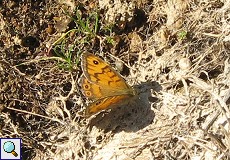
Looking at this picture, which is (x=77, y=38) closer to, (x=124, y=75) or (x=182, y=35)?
(x=124, y=75)

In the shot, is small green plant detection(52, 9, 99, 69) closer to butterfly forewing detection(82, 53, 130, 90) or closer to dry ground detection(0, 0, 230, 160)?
dry ground detection(0, 0, 230, 160)

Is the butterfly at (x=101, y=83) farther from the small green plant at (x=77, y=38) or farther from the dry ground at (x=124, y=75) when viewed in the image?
the small green plant at (x=77, y=38)

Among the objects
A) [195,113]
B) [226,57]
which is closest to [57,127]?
[195,113]

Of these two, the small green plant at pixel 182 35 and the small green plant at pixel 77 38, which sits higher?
the small green plant at pixel 182 35

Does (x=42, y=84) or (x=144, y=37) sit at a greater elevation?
(x=144, y=37)

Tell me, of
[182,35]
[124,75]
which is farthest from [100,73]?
[182,35]

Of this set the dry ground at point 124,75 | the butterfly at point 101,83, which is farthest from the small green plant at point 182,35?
the butterfly at point 101,83

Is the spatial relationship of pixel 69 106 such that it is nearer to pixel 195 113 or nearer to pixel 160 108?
pixel 160 108
